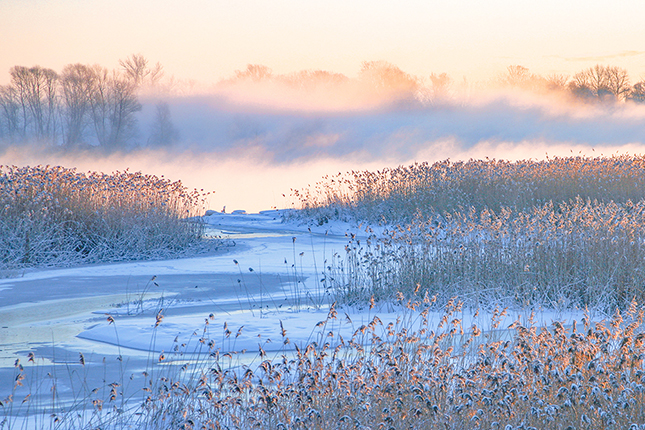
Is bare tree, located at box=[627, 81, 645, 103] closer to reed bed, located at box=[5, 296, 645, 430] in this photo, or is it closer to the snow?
the snow

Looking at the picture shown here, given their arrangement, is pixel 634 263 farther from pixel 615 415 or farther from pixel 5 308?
pixel 5 308

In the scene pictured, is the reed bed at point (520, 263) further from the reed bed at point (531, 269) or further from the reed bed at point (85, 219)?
the reed bed at point (85, 219)

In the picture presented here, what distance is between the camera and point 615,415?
358cm

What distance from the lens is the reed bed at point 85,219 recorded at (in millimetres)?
12203

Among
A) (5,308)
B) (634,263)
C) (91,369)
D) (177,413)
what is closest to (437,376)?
(177,413)

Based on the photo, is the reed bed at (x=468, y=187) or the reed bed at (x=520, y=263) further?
the reed bed at (x=468, y=187)

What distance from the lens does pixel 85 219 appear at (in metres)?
13.4

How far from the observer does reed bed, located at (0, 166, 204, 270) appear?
12203 mm

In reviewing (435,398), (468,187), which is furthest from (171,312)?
(468,187)

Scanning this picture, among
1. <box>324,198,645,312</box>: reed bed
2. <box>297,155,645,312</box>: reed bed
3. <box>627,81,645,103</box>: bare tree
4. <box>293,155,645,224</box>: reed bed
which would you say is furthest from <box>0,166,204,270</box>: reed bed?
<box>627,81,645,103</box>: bare tree

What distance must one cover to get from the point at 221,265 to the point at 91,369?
6.48m

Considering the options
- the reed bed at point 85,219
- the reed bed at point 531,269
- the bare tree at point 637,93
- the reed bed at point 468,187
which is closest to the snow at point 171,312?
the reed bed at point 531,269

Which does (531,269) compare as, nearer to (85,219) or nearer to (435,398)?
(435,398)

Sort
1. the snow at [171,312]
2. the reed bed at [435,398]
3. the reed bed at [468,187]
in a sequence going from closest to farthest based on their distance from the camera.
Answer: the reed bed at [435,398] < the snow at [171,312] < the reed bed at [468,187]
